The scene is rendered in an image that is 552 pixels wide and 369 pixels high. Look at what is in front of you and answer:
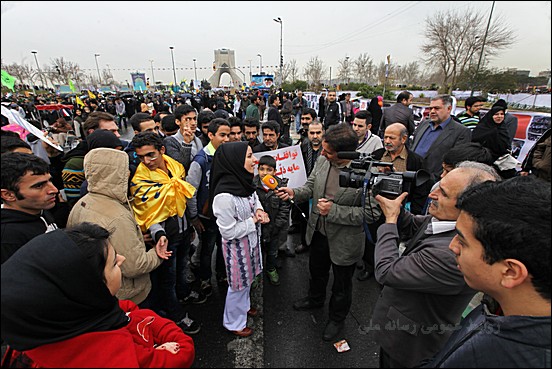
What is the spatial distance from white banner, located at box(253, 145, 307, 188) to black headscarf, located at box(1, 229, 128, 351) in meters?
2.80

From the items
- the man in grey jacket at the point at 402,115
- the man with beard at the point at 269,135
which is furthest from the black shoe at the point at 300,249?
the man in grey jacket at the point at 402,115

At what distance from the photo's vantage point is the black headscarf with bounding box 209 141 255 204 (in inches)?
89.4

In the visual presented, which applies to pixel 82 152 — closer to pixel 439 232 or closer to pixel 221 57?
pixel 439 232

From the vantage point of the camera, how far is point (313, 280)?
2887mm

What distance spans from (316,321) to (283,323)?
0.34 meters

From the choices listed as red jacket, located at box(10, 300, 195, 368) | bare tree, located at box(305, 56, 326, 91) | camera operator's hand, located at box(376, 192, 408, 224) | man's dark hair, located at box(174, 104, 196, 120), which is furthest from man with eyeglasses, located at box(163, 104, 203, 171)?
bare tree, located at box(305, 56, 326, 91)

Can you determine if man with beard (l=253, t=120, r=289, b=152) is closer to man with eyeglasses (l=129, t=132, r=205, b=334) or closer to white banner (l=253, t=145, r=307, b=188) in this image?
white banner (l=253, t=145, r=307, b=188)

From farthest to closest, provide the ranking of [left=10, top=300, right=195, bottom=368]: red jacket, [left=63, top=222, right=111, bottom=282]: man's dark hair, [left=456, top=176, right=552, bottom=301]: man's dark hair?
[left=63, top=222, right=111, bottom=282]: man's dark hair < [left=10, top=300, right=195, bottom=368]: red jacket < [left=456, top=176, right=552, bottom=301]: man's dark hair

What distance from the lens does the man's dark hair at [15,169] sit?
1.61m

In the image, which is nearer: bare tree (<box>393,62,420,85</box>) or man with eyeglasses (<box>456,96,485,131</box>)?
man with eyeglasses (<box>456,96,485,131</box>)

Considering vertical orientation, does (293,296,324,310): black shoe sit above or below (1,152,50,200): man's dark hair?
below

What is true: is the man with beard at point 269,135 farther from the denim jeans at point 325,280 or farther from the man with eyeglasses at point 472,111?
the man with eyeglasses at point 472,111

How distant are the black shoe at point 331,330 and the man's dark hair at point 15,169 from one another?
2555 mm

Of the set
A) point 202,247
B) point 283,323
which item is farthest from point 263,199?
point 283,323
